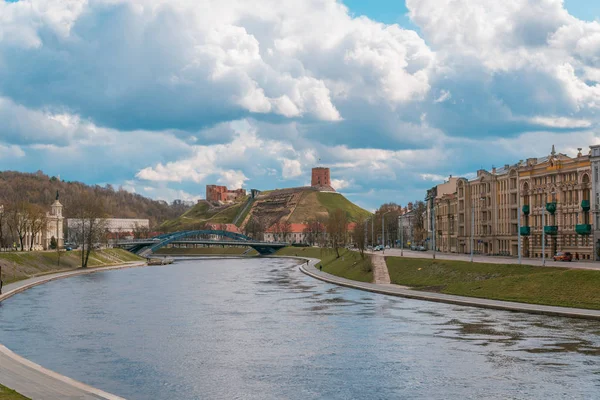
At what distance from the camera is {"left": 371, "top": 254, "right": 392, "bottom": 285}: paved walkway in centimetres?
8882

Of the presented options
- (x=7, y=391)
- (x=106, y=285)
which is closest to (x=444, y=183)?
(x=106, y=285)

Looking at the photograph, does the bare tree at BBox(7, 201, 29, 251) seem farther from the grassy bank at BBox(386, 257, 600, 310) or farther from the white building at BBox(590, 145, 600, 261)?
the white building at BBox(590, 145, 600, 261)

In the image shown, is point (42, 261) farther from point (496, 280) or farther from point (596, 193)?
point (596, 193)

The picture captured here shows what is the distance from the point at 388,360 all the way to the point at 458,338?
781 cm

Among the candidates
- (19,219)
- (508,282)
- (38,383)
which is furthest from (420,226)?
(38,383)

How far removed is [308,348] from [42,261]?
9292 centimetres

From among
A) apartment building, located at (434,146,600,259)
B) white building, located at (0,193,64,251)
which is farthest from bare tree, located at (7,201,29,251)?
apartment building, located at (434,146,600,259)

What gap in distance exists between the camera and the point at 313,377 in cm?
3431

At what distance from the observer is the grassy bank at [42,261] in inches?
4038

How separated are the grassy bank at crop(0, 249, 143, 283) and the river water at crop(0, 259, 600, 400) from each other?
3485cm

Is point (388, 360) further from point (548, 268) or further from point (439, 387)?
point (548, 268)

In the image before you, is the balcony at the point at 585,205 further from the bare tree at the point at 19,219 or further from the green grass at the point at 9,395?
the bare tree at the point at 19,219

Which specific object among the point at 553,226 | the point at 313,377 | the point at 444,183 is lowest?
the point at 313,377

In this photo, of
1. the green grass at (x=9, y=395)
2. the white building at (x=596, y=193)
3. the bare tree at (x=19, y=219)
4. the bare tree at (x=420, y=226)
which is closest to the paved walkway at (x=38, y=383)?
the green grass at (x=9, y=395)
